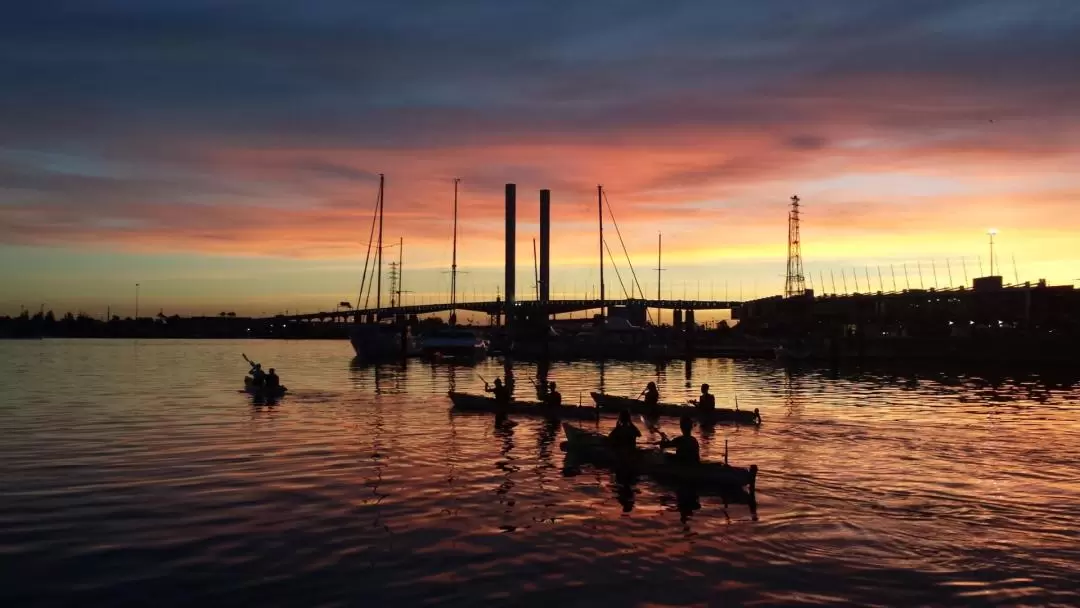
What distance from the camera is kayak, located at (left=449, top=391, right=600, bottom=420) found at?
41.8m

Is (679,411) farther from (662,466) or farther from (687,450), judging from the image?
(687,450)

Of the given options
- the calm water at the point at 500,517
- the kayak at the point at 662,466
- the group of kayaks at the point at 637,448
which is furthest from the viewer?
the group of kayaks at the point at 637,448

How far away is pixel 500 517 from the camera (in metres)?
20.8

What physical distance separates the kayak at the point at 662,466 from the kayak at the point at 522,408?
11.6 m

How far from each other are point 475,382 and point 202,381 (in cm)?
2249

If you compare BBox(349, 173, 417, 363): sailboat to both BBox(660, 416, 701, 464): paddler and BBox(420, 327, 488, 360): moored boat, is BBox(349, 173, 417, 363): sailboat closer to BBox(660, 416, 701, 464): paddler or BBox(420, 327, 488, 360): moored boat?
BBox(420, 327, 488, 360): moored boat

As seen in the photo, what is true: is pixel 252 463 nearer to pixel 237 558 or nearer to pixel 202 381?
pixel 237 558

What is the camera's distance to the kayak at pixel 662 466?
2345 cm

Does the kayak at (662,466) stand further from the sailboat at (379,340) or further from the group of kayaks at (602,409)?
the sailboat at (379,340)

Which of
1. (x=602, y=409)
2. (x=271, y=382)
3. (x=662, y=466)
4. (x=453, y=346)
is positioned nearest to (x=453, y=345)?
(x=453, y=346)

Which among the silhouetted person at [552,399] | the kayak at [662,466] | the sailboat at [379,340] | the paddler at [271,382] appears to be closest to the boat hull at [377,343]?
the sailboat at [379,340]

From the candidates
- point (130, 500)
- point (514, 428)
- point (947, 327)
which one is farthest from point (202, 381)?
point (947, 327)

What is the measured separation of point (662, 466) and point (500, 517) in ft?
22.1

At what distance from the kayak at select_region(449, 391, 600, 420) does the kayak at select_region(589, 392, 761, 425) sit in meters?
2.28
